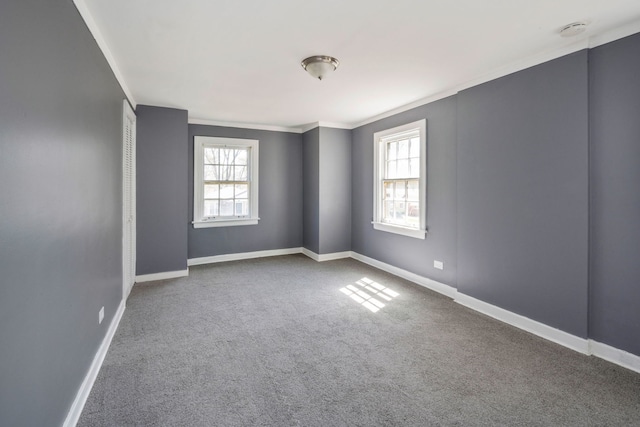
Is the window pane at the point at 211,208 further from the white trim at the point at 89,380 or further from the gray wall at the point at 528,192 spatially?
the gray wall at the point at 528,192

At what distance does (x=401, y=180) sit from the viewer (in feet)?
15.6

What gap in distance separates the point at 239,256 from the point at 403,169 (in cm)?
326

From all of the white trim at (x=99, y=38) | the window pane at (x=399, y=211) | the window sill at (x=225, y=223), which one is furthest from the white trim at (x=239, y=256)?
the white trim at (x=99, y=38)

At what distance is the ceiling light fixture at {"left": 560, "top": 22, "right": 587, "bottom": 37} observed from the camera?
2.31 meters

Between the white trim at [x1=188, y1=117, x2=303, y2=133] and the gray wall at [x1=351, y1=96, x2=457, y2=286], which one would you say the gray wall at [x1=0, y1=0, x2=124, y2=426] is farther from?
the gray wall at [x1=351, y1=96, x2=457, y2=286]

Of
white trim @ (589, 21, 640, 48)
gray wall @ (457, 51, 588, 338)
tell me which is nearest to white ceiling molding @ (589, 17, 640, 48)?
white trim @ (589, 21, 640, 48)

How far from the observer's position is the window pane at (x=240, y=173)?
226 inches

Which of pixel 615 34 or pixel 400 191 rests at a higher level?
→ pixel 615 34

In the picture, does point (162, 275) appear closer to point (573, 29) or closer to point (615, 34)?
point (573, 29)

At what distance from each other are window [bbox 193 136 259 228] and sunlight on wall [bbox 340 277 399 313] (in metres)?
2.48

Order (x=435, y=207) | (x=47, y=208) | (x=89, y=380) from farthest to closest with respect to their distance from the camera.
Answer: (x=435, y=207) → (x=89, y=380) → (x=47, y=208)

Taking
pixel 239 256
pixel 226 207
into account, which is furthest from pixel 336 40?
pixel 239 256

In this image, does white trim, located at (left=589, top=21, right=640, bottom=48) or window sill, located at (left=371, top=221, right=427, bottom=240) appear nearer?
white trim, located at (left=589, top=21, right=640, bottom=48)

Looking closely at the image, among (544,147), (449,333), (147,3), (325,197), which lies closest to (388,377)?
(449,333)
